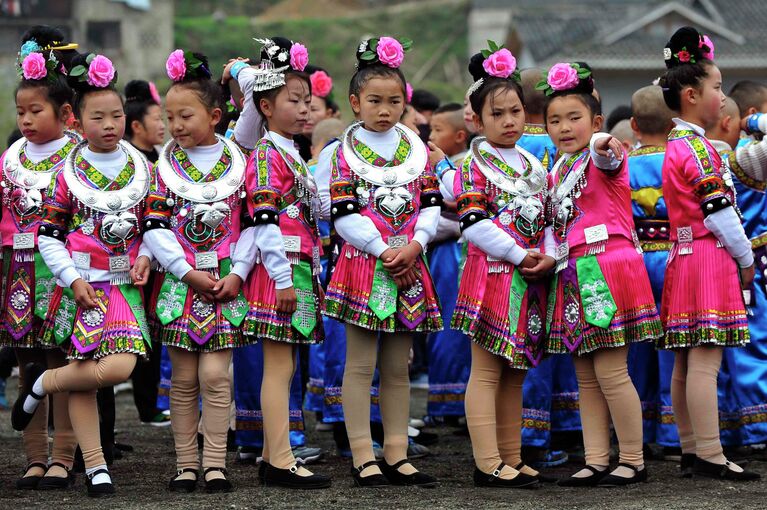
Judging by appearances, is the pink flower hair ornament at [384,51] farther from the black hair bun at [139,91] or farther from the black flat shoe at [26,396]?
the black hair bun at [139,91]

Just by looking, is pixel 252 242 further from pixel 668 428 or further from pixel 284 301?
pixel 668 428

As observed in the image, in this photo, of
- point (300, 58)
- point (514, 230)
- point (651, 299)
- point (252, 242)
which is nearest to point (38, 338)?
point (252, 242)

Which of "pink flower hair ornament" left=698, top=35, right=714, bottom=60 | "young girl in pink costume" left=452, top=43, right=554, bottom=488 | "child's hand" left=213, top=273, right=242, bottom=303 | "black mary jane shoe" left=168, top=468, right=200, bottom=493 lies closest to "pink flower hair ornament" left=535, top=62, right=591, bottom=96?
"young girl in pink costume" left=452, top=43, right=554, bottom=488

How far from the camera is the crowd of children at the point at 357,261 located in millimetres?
5207

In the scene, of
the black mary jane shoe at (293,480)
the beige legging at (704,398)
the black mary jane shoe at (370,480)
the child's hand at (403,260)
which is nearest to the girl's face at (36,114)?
the child's hand at (403,260)

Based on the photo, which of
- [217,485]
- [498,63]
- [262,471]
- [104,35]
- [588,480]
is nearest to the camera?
[217,485]

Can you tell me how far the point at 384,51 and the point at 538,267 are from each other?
3.92ft

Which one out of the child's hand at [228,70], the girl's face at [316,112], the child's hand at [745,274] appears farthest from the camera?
the girl's face at [316,112]

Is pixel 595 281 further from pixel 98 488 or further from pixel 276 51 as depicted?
pixel 98 488

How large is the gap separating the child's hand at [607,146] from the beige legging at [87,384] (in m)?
2.20

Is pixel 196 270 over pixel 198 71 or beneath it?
beneath

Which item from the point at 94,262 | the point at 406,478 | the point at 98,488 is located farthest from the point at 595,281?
the point at 98,488

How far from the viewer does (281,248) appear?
5164 mm

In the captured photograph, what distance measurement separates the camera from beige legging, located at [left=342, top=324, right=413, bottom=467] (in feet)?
17.5
